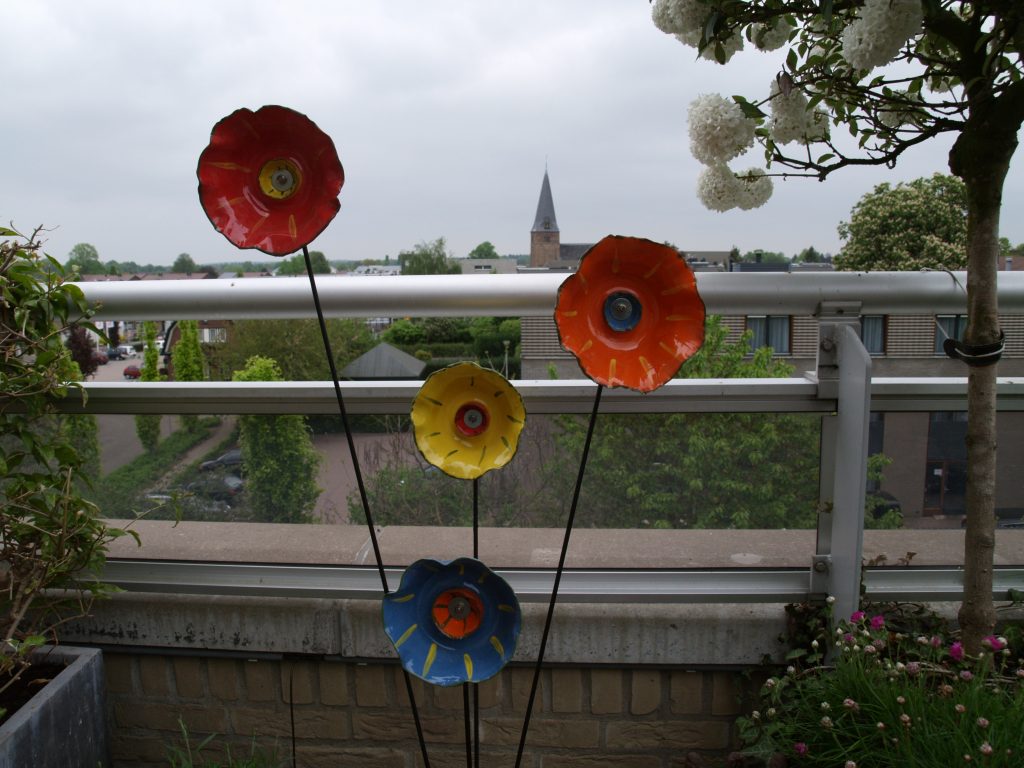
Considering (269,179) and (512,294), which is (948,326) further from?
(269,179)

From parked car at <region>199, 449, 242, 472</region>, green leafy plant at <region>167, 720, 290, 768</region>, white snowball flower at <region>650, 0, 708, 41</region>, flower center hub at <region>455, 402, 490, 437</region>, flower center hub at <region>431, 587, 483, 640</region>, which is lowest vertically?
green leafy plant at <region>167, 720, 290, 768</region>

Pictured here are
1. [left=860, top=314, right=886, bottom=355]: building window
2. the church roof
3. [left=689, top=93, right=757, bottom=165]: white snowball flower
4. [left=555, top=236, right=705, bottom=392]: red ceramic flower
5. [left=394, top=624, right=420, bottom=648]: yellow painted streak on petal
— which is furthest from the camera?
the church roof

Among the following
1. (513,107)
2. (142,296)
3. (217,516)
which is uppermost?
(513,107)

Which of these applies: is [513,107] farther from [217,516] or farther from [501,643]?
[501,643]

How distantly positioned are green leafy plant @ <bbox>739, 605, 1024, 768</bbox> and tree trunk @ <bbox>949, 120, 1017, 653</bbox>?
3.8 inches

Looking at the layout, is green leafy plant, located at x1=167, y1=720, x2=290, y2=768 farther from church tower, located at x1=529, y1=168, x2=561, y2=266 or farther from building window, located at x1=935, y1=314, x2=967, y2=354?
church tower, located at x1=529, y1=168, x2=561, y2=266

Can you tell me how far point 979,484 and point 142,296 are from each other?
1.83 metres

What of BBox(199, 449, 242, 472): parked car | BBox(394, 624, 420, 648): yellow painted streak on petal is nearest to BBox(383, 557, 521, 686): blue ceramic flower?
BBox(394, 624, 420, 648): yellow painted streak on petal

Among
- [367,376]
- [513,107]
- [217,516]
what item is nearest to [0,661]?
[217,516]

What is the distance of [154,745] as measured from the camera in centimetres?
195

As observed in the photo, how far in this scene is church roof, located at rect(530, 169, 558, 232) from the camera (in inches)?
518

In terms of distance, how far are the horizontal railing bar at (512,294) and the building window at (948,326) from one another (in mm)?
65

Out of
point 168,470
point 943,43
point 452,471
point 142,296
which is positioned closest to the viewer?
point 452,471

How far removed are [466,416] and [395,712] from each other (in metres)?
0.91
